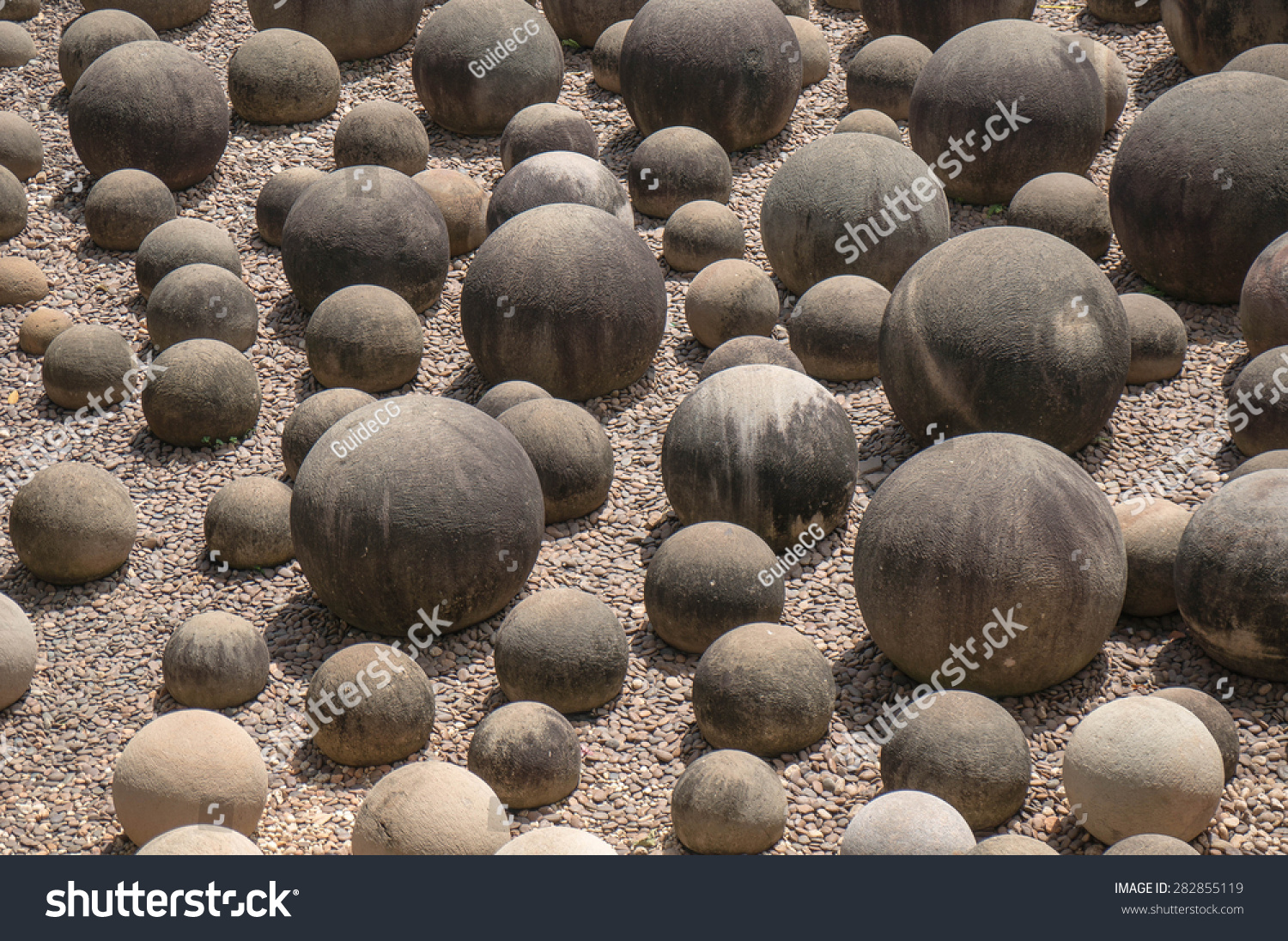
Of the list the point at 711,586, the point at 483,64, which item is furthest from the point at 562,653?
the point at 483,64

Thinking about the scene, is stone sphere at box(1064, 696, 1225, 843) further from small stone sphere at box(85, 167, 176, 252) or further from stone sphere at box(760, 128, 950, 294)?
small stone sphere at box(85, 167, 176, 252)

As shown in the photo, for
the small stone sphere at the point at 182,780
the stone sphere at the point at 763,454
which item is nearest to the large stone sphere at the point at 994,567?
the stone sphere at the point at 763,454

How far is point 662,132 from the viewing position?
45.2 feet

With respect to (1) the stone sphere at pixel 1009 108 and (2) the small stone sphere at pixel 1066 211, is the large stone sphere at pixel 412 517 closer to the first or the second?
(2) the small stone sphere at pixel 1066 211

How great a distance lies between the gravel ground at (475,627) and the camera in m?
7.71

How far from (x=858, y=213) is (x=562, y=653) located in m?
5.63

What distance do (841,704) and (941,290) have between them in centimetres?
327

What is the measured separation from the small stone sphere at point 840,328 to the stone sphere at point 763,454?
165cm

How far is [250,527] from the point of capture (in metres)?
9.69

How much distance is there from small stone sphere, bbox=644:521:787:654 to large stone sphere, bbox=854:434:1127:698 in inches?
27.8

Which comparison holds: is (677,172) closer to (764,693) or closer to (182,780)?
(764,693)

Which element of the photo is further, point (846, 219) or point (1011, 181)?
point (1011, 181)

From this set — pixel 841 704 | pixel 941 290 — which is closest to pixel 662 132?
pixel 941 290

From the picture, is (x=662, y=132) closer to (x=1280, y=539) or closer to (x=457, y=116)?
(x=457, y=116)
